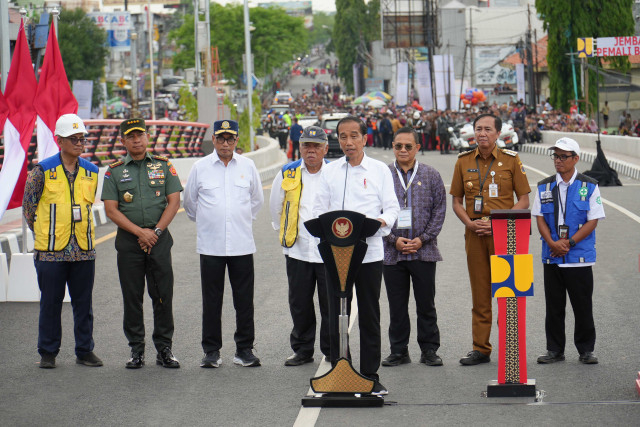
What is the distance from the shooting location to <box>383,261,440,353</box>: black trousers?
877cm

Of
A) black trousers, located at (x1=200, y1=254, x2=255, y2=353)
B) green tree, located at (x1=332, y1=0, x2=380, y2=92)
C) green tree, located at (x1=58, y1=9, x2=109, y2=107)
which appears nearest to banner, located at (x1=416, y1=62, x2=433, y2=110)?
green tree, located at (x1=58, y1=9, x2=109, y2=107)

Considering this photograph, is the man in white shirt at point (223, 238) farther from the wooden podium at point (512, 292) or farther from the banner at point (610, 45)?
the banner at point (610, 45)

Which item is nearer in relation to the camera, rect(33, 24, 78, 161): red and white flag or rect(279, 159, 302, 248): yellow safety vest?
rect(279, 159, 302, 248): yellow safety vest

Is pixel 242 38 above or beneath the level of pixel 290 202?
A: above

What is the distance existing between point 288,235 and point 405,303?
112cm

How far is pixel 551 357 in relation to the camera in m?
8.70

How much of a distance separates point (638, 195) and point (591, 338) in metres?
15.2

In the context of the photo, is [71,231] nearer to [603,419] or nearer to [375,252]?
[375,252]

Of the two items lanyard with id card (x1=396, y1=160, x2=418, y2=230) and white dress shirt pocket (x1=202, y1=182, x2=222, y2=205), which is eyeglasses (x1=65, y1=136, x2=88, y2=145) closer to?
white dress shirt pocket (x1=202, y1=182, x2=222, y2=205)

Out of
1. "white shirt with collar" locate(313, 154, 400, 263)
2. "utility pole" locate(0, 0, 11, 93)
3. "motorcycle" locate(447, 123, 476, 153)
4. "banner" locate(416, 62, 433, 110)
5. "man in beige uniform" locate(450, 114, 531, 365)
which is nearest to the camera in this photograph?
"white shirt with collar" locate(313, 154, 400, 263)

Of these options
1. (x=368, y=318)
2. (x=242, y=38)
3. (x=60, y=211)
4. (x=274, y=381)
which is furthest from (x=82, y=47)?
(x=368, y=318)

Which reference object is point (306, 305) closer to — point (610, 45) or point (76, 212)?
point (76, 212)

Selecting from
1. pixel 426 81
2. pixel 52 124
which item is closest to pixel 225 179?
pixel 52 124

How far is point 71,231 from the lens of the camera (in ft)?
29.3
